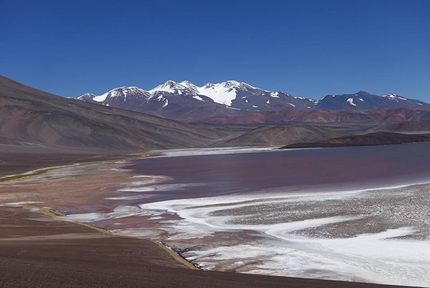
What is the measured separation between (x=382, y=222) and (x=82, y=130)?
14499 cm

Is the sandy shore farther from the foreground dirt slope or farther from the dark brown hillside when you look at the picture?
the dark brown hillside

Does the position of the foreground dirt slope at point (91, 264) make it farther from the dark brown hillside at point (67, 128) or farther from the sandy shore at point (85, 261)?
the dark brown hillside at point (67, 128)

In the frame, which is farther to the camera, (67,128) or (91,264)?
(67,128)

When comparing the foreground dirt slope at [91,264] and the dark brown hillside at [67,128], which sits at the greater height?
the dark brown hillside at [67,128]

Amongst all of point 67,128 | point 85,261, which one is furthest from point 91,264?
point 67,128

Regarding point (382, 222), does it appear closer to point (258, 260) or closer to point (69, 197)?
point (258, 260)

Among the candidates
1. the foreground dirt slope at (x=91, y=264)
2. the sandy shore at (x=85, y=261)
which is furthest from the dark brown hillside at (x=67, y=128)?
the foreground dirt slope at (x=91, y=264)

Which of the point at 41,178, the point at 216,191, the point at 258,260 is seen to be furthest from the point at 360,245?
the point at 41,178

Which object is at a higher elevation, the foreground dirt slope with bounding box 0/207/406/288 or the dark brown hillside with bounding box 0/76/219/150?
the dark brown hillside with bounding box 0/76/219/150

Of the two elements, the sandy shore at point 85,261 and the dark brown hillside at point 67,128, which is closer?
the sandy shore at point 85,261

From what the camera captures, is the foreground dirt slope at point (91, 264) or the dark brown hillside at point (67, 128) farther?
the dark brown hillside at point (67, 128)

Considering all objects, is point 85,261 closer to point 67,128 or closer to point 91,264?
point 91,264

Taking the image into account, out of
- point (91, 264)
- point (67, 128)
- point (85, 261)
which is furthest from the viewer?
point (67, 128)

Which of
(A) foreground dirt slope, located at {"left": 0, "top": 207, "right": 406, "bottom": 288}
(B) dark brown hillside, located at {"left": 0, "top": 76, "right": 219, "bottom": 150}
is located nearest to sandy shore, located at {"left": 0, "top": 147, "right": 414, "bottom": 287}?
(A) foreground dirt slope, located at {"left": 0, "top": 207, "right": 406, "bottom": 288}
